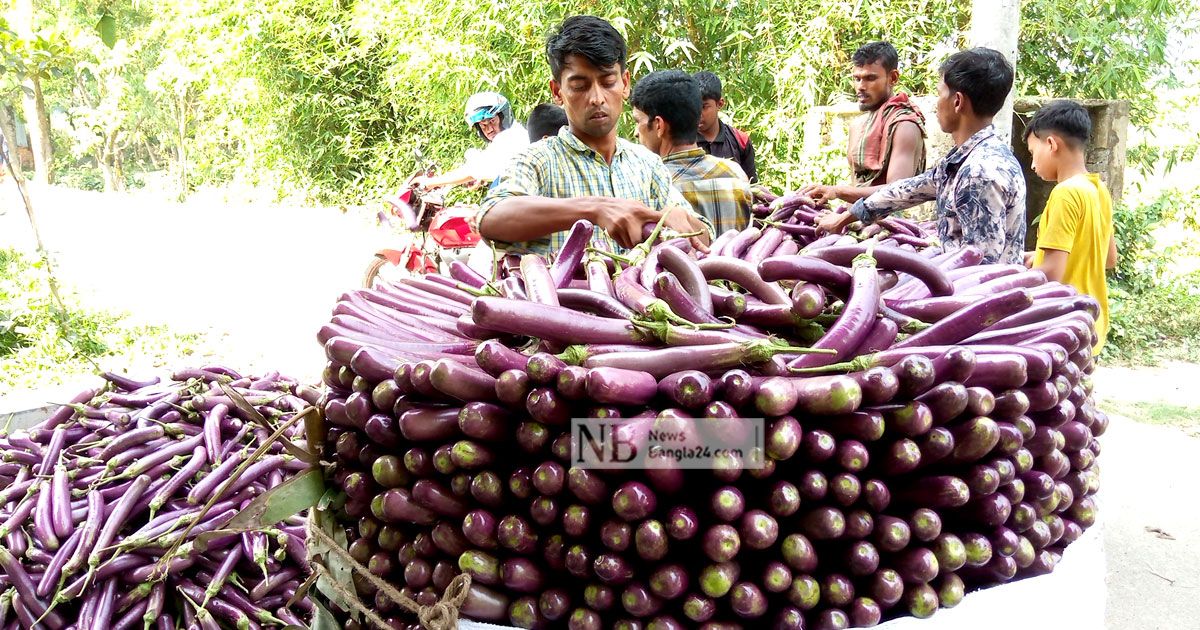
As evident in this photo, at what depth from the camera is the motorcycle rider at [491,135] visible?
5.94m

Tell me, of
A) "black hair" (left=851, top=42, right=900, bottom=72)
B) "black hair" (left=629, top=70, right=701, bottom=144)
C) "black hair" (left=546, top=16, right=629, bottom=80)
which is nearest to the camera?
"black hair" (left=546, top=16, right=629, bottom=80)

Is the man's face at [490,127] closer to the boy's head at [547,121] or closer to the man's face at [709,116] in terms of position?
the boy's head at [547,121]

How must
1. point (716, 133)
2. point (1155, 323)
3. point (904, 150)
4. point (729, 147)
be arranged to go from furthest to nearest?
1. point (1155, 323)
2. point (729, 147)
3. point (716, 133)
4. point (904, 150)

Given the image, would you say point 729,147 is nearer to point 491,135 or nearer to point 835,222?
point 835,222

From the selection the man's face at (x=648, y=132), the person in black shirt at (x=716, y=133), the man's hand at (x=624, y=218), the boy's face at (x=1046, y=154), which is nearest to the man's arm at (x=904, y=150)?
the boy's face at (x=1046, y=154)

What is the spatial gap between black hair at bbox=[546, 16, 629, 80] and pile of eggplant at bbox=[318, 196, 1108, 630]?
1.10 meters

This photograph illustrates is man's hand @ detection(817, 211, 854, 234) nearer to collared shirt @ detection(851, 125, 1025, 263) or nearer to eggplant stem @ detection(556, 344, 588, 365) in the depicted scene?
collared shirt @ detection(851, 125, 1025, 263)

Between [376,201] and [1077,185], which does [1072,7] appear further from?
[376,201]

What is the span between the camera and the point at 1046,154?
3369mm

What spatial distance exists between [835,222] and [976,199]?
46 centimetres

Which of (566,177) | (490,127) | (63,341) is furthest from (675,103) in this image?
(63,341)

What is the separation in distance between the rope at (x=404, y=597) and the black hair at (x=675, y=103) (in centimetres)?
231

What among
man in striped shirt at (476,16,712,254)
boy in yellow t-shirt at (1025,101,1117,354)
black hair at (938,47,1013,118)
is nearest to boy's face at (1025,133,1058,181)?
boy in yellow t-shirt at (1025,101,1117,354)

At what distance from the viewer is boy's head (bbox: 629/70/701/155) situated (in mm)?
3250
